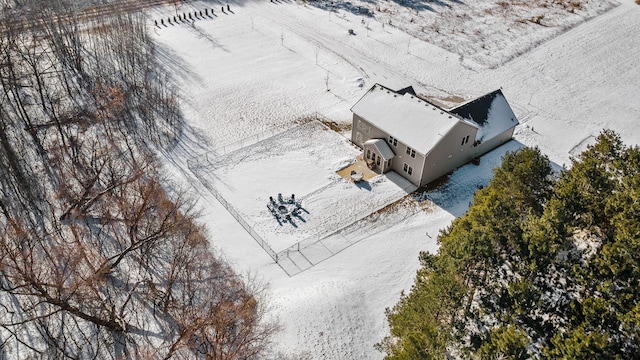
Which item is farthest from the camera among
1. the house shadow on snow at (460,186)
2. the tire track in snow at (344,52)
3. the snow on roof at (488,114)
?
the tire track in snow at (344,52)

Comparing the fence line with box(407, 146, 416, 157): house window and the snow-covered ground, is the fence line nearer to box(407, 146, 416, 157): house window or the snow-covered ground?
the snow-covered ground

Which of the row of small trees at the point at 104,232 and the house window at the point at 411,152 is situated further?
the house window at the point at 411,152

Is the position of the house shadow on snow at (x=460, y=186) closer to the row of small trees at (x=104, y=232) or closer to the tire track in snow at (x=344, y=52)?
the row of small trees at (x=104, y=232)

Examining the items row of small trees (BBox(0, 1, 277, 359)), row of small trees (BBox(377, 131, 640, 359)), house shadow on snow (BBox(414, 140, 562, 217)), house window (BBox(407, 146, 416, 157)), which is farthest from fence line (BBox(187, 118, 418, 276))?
row of small trees (BBox(377, 131, 640, 359))

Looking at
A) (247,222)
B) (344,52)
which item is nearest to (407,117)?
(247,222)

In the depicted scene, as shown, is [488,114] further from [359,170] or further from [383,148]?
[359,170]

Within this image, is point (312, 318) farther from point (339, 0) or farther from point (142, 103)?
point (339, 0)

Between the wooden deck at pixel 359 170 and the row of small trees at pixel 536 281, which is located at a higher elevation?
the row of small trees at pixel 536 281

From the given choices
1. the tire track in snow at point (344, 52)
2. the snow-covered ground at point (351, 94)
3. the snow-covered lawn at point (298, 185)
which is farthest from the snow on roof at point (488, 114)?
the tire track in snow at point (344, 52)
